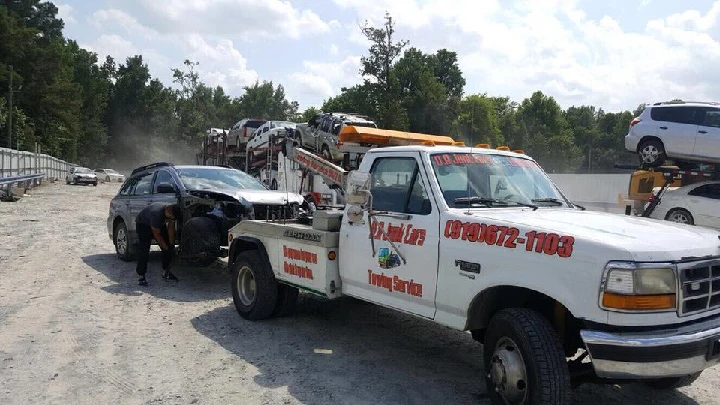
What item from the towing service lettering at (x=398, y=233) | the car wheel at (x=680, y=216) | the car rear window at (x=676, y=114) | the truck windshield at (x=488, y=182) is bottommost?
the car wheel at (x=680, y=216)

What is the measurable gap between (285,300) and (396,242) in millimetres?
2281

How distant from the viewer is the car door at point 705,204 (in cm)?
1320

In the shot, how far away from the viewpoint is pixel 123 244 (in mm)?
10492

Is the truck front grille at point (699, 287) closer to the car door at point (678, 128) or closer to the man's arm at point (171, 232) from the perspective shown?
the man's arm at point (171, 232)

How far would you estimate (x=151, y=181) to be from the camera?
10297mm

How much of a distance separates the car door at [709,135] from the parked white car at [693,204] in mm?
703

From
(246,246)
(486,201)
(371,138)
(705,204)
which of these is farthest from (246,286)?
(705,204)

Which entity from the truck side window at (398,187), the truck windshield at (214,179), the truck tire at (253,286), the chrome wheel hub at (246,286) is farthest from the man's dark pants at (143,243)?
the truck side window at (398,187)

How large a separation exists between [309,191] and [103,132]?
81.2 m

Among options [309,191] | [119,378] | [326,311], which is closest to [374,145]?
[326,311]

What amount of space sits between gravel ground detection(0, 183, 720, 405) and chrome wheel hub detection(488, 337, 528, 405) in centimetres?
57

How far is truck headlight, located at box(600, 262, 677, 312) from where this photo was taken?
340 centimetres

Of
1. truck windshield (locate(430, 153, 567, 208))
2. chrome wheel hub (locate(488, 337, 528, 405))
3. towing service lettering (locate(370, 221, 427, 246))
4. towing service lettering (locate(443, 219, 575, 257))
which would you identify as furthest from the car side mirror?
chrome wheel hub (locate(488, 337, 528, 405))

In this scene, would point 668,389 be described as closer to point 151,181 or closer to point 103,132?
point 151,181
